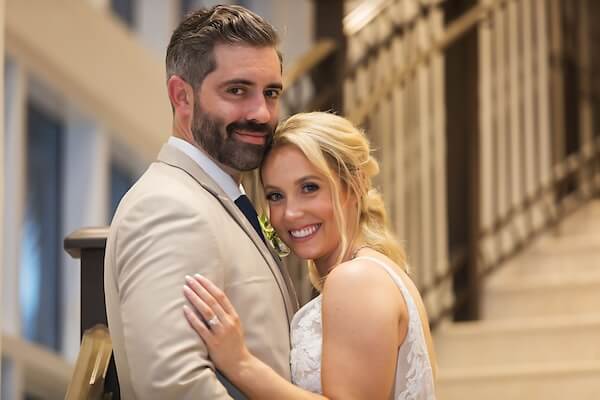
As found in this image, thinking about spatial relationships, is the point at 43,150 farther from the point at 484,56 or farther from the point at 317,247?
the point at 317,247

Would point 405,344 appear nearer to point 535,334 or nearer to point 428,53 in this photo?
point 535,334

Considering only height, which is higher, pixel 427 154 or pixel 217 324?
pixel 427 154

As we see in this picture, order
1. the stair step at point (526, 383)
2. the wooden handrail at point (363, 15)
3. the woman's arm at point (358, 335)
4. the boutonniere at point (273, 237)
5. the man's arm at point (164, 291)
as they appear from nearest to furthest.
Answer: the man's arm at point (164, 291)
the woman's arm at point (358, 335)
the boutonniere at point (273, 237)
the stair step at point (526, 383)
the wooden handrail at point (363, 15)

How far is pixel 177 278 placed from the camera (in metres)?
2.38

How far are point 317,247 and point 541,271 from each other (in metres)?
3.90

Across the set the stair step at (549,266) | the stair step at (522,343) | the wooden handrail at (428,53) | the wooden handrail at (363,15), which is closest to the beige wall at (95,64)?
the wooden handrail at (363,15)

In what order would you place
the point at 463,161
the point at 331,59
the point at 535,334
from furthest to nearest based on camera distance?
the point at 463,161, the point at 331,59, the point at 535,334

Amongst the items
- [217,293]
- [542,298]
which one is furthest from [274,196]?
[542,298]

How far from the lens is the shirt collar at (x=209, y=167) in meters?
2.61

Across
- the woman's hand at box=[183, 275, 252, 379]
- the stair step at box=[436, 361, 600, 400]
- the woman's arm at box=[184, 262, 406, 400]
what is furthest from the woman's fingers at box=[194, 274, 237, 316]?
the stair step at box=[436, 361, 600, 400]

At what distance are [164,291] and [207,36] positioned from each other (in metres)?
0.50

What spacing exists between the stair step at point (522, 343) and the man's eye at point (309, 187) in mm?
3016

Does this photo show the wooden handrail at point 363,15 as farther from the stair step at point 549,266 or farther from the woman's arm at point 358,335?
the woman's arm at point 358,335

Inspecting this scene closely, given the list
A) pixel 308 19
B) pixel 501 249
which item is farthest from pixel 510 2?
pixel 308 19
